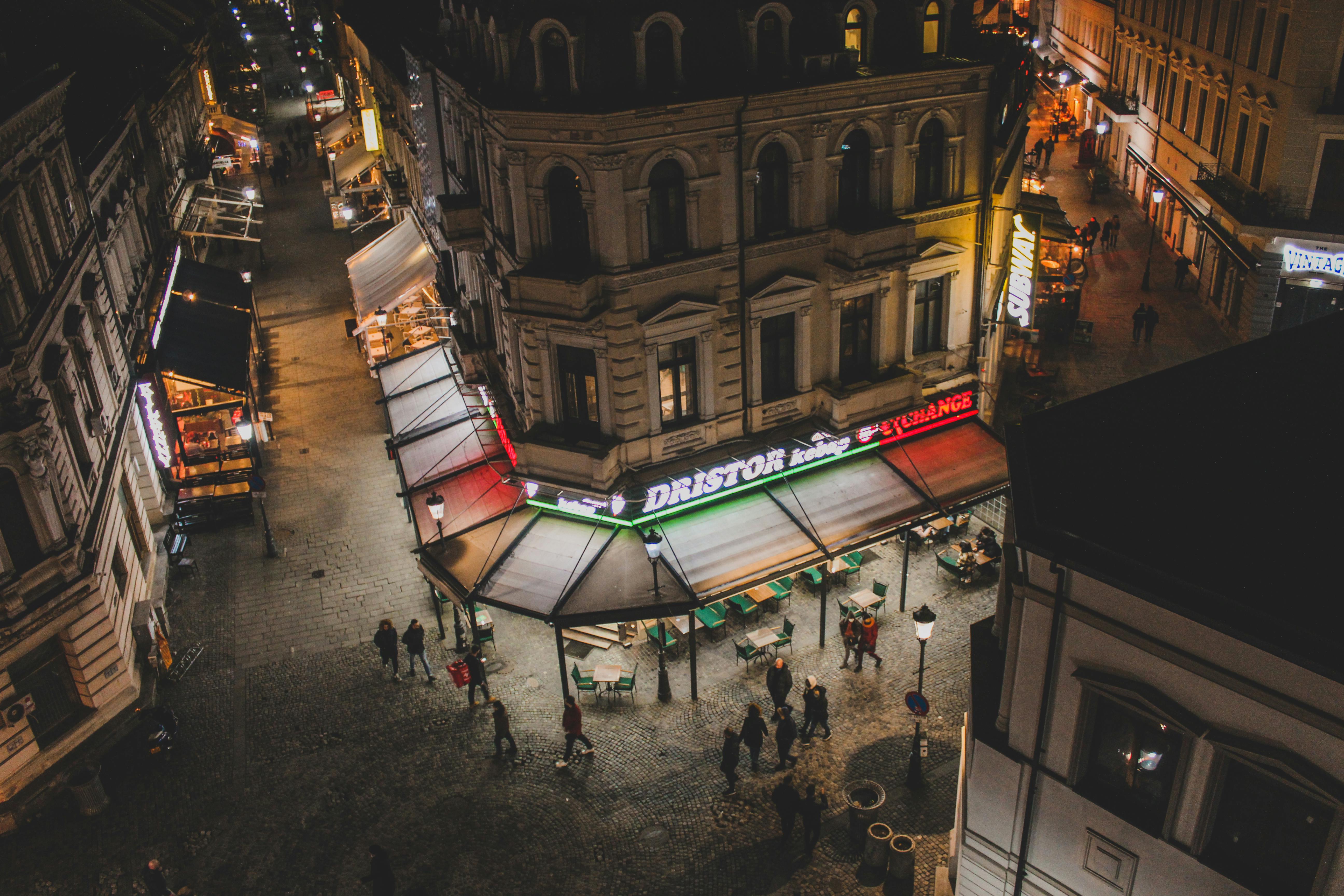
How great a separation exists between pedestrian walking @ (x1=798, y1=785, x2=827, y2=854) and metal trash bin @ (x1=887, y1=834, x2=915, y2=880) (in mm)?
1373

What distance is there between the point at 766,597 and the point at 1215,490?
45.5ft

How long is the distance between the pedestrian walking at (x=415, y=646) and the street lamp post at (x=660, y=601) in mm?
5431

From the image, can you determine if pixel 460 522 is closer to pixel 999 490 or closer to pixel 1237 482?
pixel 999 490

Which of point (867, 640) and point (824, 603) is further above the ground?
point (824, 603)

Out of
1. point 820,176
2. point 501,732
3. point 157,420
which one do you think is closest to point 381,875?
point 501,732

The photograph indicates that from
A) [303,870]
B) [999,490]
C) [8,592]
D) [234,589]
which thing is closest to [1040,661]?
[999,490]

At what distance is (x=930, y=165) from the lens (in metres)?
24.7

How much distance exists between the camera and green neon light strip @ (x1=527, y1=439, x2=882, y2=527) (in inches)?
920

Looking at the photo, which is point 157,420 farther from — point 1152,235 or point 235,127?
point 1152,235

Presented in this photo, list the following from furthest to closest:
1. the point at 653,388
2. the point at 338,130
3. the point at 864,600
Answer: the point at 338,130
the point at 864,600
the point at 653,388

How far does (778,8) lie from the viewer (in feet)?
69.7

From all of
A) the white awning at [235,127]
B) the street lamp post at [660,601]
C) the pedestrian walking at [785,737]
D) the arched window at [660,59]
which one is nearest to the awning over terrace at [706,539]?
the street lamp post at [660,601]

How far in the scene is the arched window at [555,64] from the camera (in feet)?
67.1

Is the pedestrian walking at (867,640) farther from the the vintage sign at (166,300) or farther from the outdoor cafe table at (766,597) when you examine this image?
the the vintage sign at (166,300)
